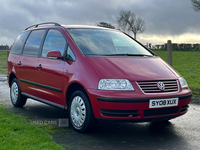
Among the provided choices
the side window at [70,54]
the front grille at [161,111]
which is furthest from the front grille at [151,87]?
the side window at [70,54]

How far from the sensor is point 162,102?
4.43 meters

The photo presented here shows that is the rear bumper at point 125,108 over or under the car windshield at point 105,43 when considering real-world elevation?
under

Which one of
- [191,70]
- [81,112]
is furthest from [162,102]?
[191,70]

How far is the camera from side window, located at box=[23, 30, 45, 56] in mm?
6402

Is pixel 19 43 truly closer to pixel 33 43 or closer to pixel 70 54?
pixel 33 43

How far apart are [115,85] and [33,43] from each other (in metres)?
2.99

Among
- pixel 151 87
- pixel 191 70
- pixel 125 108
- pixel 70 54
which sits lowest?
pixel 125 108

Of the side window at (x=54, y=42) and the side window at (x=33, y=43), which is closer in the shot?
the side window at (x=54, y=42)

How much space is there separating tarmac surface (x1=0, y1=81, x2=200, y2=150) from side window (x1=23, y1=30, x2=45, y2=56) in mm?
1425

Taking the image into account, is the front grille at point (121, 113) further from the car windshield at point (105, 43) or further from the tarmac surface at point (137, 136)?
the car windshield at point (105, 43)

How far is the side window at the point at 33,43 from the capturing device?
6402 millimetres

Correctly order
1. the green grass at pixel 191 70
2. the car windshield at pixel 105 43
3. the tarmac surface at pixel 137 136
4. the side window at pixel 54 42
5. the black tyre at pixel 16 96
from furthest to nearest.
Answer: the green grass at pixel 191 70 < the black tyre at pixel 16 96 < the side window at pixel 54 42 < the car windshield at pixel 105 43 < the tarmac surface at pixel 137 136

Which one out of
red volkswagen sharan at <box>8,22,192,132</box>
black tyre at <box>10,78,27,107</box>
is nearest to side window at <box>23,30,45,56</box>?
red volkswagen sharan at <box>8,22,192,132</box>

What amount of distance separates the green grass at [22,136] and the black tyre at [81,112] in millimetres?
478
